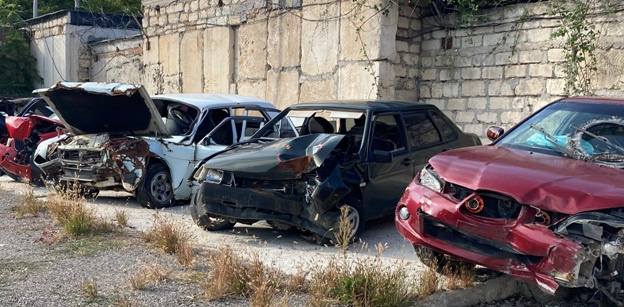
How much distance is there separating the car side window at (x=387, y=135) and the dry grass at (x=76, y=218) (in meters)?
3.35

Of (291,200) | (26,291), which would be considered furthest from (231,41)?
(26,291)

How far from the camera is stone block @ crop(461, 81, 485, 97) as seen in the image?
35.2ft

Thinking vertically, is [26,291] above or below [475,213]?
below

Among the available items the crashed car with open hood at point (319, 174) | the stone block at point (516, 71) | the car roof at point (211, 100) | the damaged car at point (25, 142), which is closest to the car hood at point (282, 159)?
the crashed car with open hood at point (319, 174)

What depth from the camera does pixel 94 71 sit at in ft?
66.2

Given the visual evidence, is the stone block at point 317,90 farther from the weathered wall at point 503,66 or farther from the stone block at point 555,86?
the stone block at point 555,86

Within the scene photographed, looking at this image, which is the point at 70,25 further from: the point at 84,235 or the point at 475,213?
the point at 475,213

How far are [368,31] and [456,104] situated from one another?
6.78ft

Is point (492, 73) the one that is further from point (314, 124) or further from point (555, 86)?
point (314, 124)

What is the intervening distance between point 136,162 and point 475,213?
5.33m

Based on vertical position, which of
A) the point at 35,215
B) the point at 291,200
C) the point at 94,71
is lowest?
the point at 35,215

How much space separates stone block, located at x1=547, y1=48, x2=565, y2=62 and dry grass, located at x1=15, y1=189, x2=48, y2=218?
792 cm

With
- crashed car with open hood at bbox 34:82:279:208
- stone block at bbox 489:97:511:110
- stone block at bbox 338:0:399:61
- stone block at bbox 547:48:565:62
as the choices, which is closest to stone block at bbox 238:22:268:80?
stone block at bbox 338:0:399:61

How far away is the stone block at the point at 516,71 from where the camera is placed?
33.4ft
